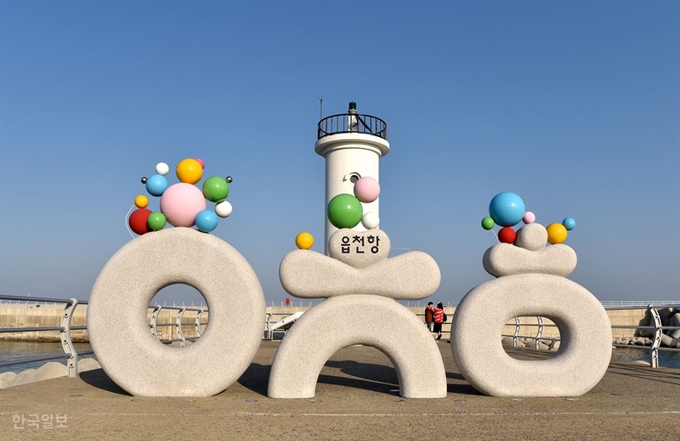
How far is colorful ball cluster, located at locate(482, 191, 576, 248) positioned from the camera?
6.53 metres

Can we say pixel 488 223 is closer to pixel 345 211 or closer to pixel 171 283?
pixel 345 211

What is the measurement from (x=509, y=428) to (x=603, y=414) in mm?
1203

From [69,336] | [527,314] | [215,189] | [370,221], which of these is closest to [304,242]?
[370,221]

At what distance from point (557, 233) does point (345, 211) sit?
265cm

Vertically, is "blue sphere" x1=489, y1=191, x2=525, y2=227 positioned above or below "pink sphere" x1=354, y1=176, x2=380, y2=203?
below

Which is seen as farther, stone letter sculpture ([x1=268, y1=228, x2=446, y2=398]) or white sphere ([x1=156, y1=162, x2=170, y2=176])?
white sphere ([x1=156, y1=162, x2=170, y2=176])

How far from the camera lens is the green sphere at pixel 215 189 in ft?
21.5

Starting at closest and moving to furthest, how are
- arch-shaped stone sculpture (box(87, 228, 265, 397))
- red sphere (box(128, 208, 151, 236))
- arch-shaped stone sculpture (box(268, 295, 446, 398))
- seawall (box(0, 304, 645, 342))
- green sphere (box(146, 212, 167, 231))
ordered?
arch-shaped stone sculpture (box(268, 295, 446, 398)) < arch-shaped stone sculpture (box(87, 228, 265, 397)) < green sphere (box(146, 212, 167, 231)) < red sphere (box(128, 208, 151, 236)) < seawall (box(0, 304, 645, 342))

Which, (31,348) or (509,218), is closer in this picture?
(509,218)

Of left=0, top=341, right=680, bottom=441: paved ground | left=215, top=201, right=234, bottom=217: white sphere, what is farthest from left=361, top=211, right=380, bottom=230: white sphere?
left=0, top=341, right=680, bottom=441: paved ground

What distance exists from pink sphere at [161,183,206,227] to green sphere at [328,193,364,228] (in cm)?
164

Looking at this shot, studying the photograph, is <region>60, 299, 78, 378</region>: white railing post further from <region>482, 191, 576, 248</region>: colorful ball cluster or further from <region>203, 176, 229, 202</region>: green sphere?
<region>482, 191, 576, 248</region>: colorful ball cluster

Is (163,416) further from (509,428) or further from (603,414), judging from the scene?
(603,414)

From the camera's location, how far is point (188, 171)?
262 inches
